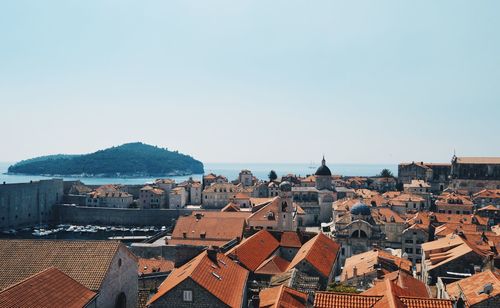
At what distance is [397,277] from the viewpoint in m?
33.9

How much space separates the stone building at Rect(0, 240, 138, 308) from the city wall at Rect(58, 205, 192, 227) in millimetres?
78166

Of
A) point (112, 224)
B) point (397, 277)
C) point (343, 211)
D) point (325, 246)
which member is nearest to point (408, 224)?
point (343, 211)

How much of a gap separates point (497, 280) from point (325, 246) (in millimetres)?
21314

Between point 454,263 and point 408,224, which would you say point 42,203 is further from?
point 454,263

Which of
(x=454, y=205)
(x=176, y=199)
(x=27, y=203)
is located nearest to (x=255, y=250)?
(x=454, y=205)

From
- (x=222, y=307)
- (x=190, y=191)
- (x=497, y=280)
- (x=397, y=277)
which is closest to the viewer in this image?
(x=222, y=307)

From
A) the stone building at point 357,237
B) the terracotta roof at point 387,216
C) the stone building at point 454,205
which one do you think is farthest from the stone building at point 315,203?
the stone building at point 357,237

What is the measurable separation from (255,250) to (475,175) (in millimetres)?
85559

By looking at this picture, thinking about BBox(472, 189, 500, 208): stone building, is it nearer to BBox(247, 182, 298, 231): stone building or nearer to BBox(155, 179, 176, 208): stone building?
BBox(247, 182, 298, 231): stone building

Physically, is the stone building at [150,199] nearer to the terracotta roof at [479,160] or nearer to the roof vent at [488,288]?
the terracotta roof at [479,160]

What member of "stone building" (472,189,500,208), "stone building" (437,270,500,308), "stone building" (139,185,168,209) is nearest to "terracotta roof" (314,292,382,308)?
"stone building" (437,270,500,308)

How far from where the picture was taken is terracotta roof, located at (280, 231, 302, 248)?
4941cm

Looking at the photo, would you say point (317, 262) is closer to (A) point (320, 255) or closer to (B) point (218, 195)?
(A) point (320, 255)

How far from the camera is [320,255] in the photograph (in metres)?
42.2
